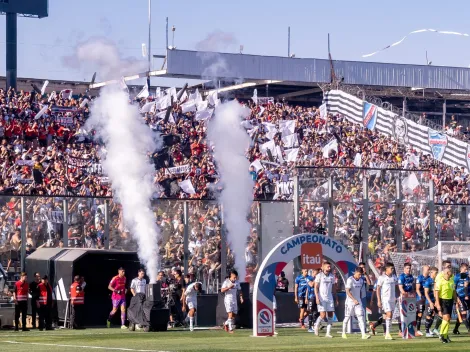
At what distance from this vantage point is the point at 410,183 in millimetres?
36406

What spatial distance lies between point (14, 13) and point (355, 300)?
36116mm

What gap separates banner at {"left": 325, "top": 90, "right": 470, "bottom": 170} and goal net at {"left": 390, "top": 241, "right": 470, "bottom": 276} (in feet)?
67.8

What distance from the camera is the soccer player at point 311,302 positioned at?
30.3 metres

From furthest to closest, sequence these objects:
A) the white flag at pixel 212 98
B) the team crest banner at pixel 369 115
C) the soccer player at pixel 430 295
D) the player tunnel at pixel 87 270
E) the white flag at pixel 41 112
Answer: the team crest banner at pixel 369 115, the white flag at pixel 212 98, the white flag at pixel 41 112, the player tunnel at pixel 87 270, the soccer player at pixel 430 295

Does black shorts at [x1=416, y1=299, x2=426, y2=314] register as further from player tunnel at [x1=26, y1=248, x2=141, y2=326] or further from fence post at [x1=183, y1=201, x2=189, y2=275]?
player tunnel at [x1=26, y1=248, x2=141, y2=326]

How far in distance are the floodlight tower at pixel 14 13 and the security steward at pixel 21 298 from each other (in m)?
28.0

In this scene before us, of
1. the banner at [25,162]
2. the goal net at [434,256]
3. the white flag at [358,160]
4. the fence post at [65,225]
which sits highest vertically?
the white flag at [358,160]

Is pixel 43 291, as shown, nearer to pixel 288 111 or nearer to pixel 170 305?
pixel 170 305

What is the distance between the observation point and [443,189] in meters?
49.8

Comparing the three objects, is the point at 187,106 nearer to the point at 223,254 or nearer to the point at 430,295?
the point at 223,254

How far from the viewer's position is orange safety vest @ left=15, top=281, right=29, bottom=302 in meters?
30.2

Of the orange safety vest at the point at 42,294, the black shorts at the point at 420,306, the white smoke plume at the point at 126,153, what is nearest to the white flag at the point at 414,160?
the white smoke plume at the point at 126,153

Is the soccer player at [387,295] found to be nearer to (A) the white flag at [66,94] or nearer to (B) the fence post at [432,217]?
(B) the fence post at [432,217]

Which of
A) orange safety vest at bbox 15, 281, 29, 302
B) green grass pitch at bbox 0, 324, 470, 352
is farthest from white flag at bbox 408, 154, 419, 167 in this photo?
orange safety vest at bbox 15, 281, 29, 302
